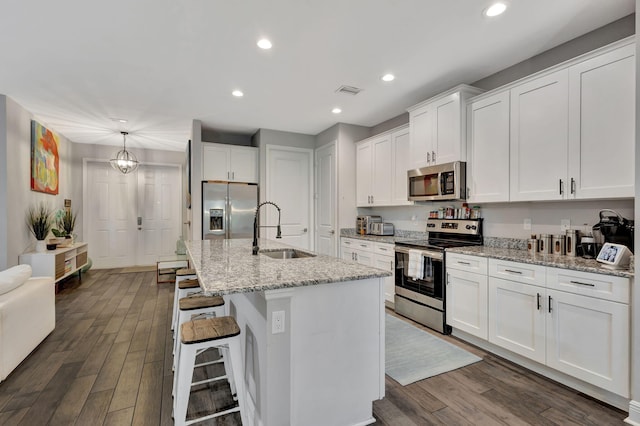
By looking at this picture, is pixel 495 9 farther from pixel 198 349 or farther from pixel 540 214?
pixel 198 349

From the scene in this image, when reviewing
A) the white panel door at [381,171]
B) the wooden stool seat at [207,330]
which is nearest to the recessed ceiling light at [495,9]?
the white panel door at [381,171]

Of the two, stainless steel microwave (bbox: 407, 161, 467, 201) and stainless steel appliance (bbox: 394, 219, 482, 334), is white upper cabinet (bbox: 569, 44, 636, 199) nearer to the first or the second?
stainless steel microwave (bbox: 407, 161, 467, 201)

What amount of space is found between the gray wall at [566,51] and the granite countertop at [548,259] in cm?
171

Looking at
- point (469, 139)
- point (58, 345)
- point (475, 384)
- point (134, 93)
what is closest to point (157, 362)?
point (58, 345)

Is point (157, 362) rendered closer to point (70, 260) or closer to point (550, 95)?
point (70, 260)

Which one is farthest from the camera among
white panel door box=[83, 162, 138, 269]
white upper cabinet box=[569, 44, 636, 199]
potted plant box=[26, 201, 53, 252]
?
white panel door box=[83, 162, 138, 269]

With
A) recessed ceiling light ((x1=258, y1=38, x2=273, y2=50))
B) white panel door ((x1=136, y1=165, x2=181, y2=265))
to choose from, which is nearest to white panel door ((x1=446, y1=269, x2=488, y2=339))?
recessed ceiling light ((x1=258, y1=38, x2=273, y2=50))

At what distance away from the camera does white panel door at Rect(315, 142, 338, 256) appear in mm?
5012

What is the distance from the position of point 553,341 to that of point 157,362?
123 inches

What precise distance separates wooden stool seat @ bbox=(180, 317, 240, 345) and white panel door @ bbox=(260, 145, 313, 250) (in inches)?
134

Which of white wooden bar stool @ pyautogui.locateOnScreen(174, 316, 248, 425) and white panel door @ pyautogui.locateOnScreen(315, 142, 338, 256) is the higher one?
white panel door @ pyautogui.locateOnScreen(315, 142, 338, 256)

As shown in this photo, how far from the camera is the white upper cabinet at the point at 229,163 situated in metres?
5.00

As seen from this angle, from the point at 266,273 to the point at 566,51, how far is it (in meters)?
3.15

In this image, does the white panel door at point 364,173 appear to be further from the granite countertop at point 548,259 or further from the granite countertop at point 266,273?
the granite countertop at point 266,273
